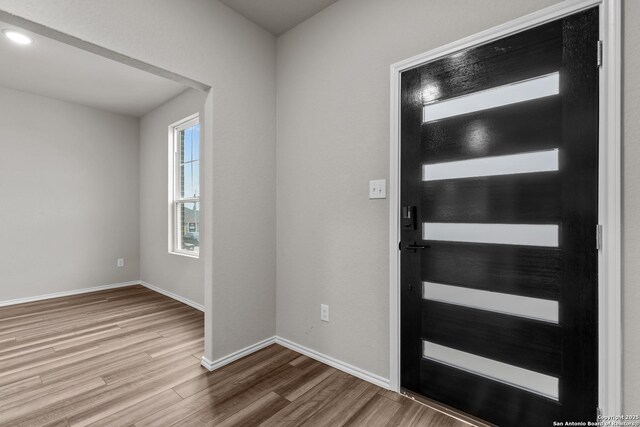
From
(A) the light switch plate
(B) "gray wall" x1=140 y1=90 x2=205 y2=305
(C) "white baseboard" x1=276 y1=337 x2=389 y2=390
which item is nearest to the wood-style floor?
(C) "white baseboard" x1=276 y1=337 x2=389 y2=390

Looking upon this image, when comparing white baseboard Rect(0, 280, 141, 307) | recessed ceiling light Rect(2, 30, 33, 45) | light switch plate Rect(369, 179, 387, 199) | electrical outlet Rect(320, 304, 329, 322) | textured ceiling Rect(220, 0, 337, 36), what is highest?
textured ceiling Rect(220, 0, 337, 36)

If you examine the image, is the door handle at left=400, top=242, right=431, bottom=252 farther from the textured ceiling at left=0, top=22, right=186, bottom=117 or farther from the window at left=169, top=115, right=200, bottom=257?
the textured ceiling at left=0, top=22, right=186, bottom=117

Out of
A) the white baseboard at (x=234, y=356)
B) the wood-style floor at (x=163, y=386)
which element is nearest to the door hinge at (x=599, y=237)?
the wood-style floor at (x=163, y=386)

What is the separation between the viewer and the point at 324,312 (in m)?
2.26

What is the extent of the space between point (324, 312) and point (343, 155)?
3.97 ft

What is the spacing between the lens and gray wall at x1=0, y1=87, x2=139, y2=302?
370cm

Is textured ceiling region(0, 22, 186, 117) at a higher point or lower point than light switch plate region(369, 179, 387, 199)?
higher

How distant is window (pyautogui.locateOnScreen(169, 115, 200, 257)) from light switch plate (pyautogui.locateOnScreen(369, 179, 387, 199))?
2.76 m

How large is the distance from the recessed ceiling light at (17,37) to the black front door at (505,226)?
3.28 metres

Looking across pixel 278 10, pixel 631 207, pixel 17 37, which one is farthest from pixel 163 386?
pixel 17 37

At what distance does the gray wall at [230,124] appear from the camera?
1.79m

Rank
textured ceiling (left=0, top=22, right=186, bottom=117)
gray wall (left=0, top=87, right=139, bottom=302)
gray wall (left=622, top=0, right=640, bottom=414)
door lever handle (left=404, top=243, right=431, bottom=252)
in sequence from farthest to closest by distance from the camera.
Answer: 1. gray wall (left=0, top=87, right=139, bottom=302)
2. textured ceiling (left=0, top=22, right=186, bottom=117)
3. door lever handle (left=404, top=243, right=431, bottom=252)
4. gray wall (left=622, top=0, right=640, bottom=414)

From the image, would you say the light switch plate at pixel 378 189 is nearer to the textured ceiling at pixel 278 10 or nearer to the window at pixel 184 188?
the textured ceiling at pixel 278 10

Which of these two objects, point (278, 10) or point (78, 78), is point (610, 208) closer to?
point (278, 10)
